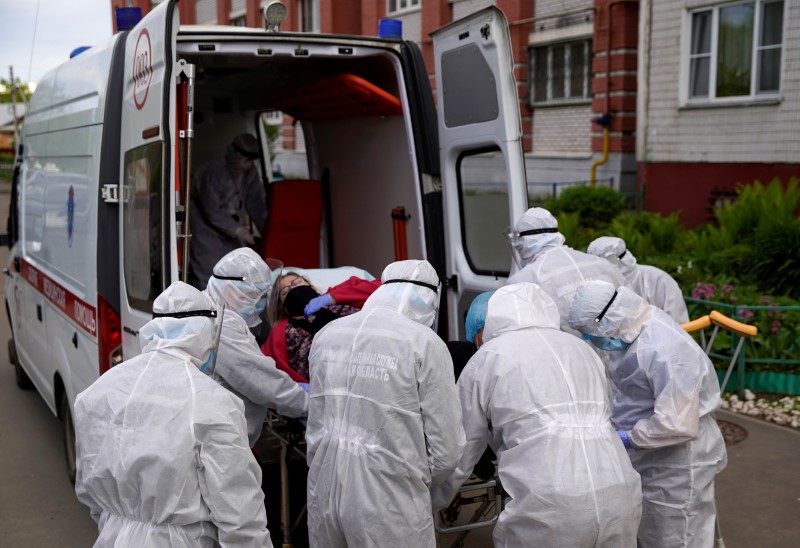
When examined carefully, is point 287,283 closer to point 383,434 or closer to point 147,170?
point 147,170

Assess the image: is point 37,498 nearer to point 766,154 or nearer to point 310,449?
point 310,449

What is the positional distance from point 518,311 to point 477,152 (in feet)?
6.45

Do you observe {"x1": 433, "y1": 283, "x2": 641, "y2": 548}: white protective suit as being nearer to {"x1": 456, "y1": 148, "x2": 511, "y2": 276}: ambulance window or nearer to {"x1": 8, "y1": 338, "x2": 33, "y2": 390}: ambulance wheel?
{"x1": 456, "y1": 148, "x2": 511, "y2": 276}: ambulance window

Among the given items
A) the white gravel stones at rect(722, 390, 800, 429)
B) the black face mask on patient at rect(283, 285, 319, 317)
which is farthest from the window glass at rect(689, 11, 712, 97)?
the black face mask on patient at rect(283, 285, 319, 317)

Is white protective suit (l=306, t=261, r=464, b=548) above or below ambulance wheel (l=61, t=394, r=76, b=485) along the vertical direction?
above

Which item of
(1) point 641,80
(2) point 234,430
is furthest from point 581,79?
(2) point 234,430

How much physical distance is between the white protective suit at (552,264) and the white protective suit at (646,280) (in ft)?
2.81

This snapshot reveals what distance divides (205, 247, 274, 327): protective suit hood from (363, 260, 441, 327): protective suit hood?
0.85 m

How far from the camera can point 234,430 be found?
284cm

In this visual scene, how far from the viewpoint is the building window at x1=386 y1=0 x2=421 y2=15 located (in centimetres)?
2108

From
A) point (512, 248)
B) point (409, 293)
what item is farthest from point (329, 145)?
point (409, 293)

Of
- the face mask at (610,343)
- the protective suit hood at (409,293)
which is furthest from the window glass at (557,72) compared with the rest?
the protective suit hood at (409,293)

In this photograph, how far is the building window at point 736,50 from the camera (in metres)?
12.9

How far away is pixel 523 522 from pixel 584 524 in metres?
0.22
